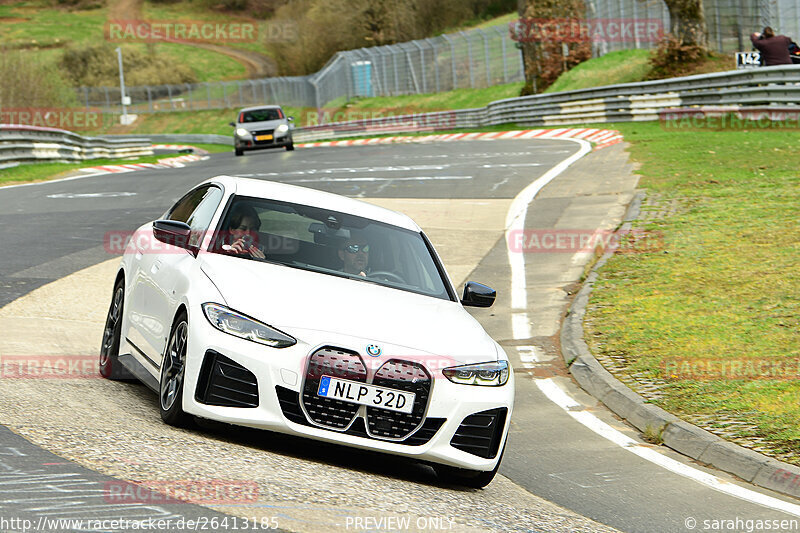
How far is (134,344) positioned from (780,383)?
16.1 feet

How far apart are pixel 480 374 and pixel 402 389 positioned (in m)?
0.54

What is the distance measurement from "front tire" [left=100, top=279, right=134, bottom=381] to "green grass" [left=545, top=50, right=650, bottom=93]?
3469 centimetres

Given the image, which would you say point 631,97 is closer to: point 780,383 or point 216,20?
point 780,383

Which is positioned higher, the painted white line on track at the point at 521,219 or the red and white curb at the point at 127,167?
the red and white curb at the point at 127,167

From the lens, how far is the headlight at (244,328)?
5.82m

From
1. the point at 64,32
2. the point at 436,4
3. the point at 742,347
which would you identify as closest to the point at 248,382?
the point at 742,347

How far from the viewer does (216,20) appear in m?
139

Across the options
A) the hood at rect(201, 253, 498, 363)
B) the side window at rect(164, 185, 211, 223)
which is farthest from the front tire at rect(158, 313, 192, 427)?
the side window at rect(164, 185, 211, 223)

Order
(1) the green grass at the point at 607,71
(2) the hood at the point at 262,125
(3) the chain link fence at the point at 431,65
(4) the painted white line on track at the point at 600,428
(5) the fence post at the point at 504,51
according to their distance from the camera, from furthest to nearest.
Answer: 1. (5) the fence post at the point at 504,51
2. (1) the green grass at the point at 607,71
3. (2) the hood at the point at 262,125
4. (3) the chain link fence at the point at 431,65
5. (4) the painted white line on track at the point at 600,428

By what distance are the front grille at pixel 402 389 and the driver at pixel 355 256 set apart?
129 centimetres

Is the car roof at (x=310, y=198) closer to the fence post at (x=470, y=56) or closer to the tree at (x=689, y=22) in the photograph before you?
the tree at (x=689, y=22)

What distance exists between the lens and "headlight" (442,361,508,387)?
6070mm

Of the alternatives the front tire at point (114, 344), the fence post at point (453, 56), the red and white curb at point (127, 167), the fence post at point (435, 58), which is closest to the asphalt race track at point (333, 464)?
the front tire at point (114, 344)

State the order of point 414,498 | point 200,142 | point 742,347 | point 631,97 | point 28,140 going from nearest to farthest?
1. point 414,498
2. point 742,347
3. point 28,140
4. point 631,97
5. point 200,142
